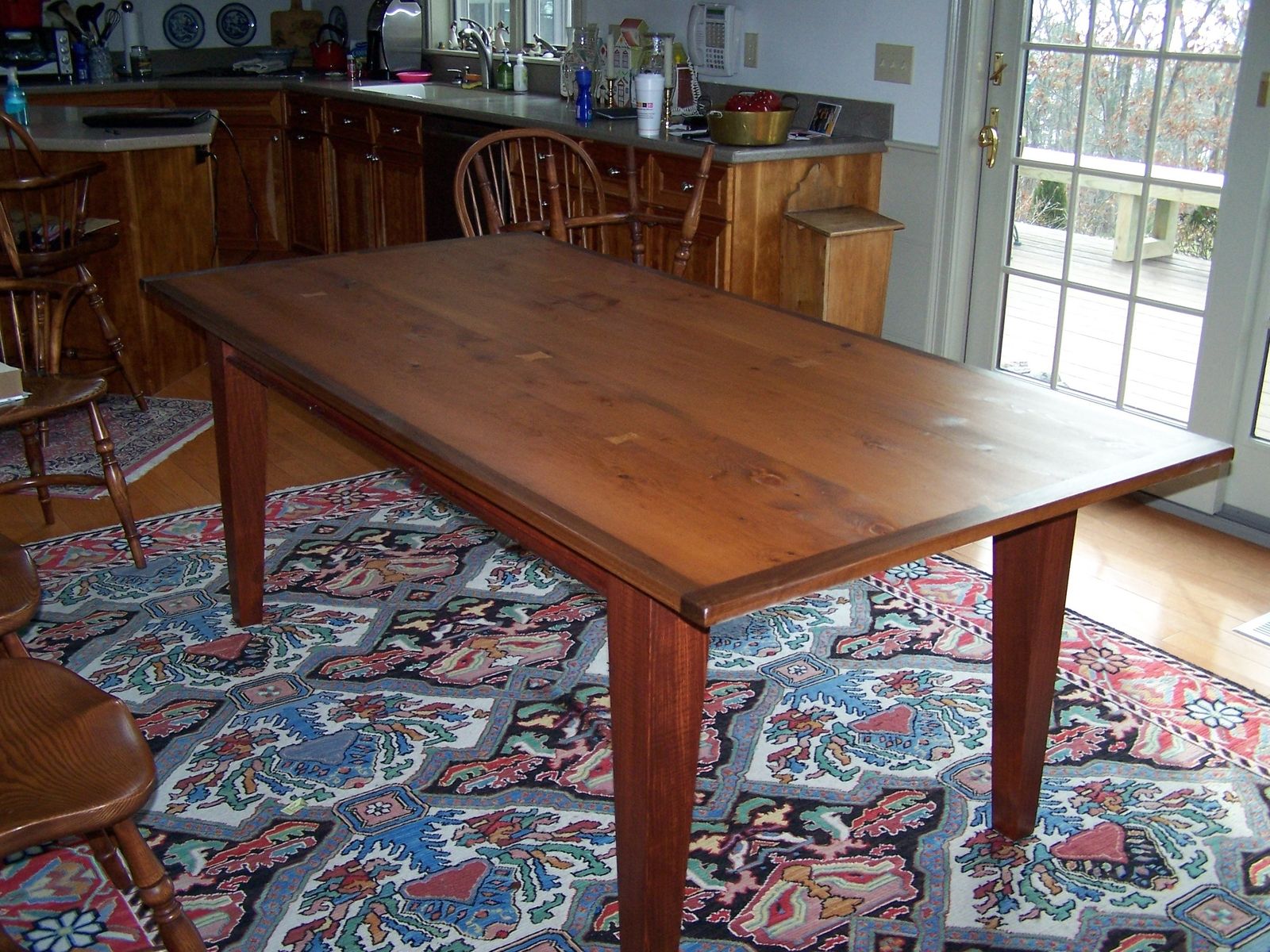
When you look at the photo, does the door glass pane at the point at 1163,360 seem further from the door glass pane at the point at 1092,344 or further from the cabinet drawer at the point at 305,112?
the cabinet drawer at the point at 305,112

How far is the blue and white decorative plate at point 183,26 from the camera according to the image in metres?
6.22

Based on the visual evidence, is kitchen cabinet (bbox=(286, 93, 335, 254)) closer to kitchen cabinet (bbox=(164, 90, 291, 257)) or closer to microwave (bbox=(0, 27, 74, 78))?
kitchen cabinet (bbox=(164, 90, 291, 257))

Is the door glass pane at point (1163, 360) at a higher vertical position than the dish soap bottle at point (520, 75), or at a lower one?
lower

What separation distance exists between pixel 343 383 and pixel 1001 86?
247 cm

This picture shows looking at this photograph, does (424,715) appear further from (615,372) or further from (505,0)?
(505,0)

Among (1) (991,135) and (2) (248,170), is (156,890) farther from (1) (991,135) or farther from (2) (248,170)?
(2) (248,170)

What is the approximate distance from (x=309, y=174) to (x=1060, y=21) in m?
3.55

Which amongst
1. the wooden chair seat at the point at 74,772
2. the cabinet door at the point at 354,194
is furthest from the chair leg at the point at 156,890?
the cabinet door at the point at 354,194

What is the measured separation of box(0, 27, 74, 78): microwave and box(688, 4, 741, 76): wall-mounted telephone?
308 cm

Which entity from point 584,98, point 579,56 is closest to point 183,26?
point 579,56

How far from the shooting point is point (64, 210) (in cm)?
367

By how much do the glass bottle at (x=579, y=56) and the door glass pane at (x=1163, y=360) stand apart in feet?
7.76

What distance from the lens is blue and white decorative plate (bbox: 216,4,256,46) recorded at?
638cm

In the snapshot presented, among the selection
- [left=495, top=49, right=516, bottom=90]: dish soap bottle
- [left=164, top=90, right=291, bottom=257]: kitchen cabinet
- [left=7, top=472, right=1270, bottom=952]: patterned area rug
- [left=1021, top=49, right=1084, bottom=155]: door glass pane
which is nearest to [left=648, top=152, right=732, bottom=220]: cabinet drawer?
[left=1021, top=49, right=1084, bottom=155]: door glass pane
